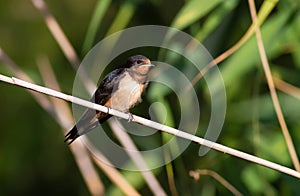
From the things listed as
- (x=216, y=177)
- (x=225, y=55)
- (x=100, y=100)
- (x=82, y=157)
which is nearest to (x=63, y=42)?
(x=100, y=100)

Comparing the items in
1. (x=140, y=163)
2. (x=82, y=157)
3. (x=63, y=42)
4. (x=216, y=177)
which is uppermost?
(x=63, y=42)

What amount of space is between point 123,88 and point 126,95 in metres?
0.03

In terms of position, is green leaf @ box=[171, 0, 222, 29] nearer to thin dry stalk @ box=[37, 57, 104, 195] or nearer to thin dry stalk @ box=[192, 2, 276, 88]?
thin dry stalk @ box=[192, 2, 276, 88]

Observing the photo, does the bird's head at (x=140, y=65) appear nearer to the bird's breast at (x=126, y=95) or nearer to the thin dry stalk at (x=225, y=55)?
the bird's breast at (x=126, y=95)

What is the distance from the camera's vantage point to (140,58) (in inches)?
97.6

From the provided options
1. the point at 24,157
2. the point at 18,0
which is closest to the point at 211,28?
the point at 24,157

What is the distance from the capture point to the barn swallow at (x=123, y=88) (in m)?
2.36

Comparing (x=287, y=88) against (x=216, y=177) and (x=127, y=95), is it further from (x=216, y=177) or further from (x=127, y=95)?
(x=127, y=95)

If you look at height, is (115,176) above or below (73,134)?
below

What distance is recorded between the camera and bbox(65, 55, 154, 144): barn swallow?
7.73ft

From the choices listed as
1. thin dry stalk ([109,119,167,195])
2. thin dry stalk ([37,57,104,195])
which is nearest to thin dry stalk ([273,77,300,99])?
thin dry stalk ([109,119,167,195])

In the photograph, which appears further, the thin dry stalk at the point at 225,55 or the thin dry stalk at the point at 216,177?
the thin dry stalk at the point at 216,177

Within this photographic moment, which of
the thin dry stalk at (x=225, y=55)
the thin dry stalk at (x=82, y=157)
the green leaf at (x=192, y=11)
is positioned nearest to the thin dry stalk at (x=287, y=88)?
the thin dry stalk at (x=225, y=55)

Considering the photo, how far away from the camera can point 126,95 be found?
2398mm
